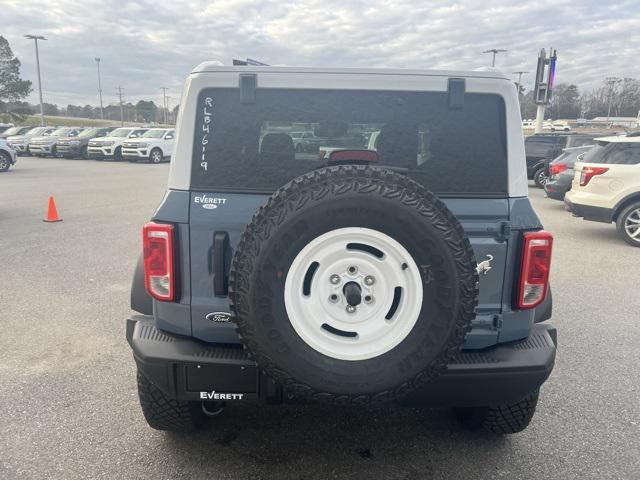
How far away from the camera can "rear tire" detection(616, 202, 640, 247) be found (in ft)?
27.7

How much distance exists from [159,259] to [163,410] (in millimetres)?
943

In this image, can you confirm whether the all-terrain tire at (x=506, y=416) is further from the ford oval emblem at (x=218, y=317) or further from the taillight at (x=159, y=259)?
the taillight at (x=159, y=259)

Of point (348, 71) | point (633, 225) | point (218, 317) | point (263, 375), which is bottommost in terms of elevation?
point (633, 225)

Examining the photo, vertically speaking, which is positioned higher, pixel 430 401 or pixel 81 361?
pixel 430 401

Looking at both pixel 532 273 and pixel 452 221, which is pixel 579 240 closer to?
pixel 532 273

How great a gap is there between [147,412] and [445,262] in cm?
190

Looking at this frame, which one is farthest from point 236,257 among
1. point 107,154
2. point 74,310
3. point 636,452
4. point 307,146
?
point 107,154

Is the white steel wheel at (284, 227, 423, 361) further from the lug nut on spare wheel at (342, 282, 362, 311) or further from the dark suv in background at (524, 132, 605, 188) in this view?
the dark suv in background at (524, 132, 605, 188)

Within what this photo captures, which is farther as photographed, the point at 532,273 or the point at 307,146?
the point at 307,146

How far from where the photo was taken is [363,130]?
2.61 m

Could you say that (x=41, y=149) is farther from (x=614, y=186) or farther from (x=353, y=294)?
(x=353, y=294)

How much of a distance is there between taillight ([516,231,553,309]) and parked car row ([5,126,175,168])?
82.3ft

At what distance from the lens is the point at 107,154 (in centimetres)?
2734

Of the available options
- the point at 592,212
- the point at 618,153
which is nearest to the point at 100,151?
the point at 592,212
